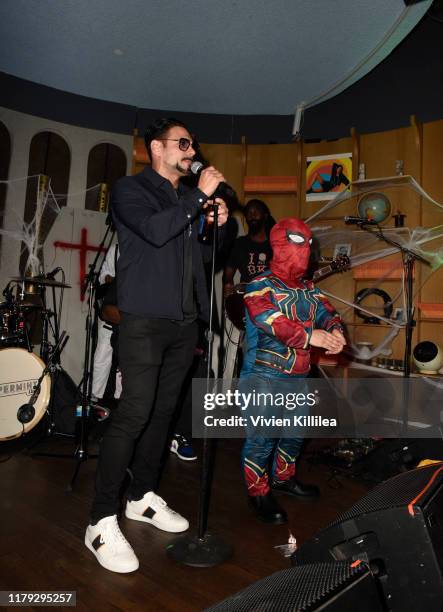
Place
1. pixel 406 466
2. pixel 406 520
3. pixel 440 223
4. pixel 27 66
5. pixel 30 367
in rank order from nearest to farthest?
1. pixel 406 520
2. pixel 406 466
3. pixel 30 367
4. pixel 440 223
5. pixel 27 66

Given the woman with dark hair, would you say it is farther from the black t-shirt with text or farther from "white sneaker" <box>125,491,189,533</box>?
"white sneaker" <box>125,491,189,533</box>

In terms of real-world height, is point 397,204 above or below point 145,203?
above

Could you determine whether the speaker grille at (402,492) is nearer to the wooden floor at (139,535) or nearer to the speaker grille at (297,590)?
the speaker grille at (297,590)

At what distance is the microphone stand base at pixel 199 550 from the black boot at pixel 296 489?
2.30 ft

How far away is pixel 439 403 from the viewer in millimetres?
3787

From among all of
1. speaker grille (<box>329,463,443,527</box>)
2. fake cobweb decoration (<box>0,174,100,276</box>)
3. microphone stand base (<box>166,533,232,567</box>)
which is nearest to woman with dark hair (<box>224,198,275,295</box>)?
fake cobweb decoration (<box>0,174,100,276</box>)

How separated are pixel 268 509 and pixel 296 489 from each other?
38 centimetres

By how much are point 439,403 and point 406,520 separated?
127 inches

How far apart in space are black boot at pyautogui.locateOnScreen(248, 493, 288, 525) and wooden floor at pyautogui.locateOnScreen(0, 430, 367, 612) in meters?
0.04

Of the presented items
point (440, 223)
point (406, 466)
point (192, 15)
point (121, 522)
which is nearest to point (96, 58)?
point (192, 15)

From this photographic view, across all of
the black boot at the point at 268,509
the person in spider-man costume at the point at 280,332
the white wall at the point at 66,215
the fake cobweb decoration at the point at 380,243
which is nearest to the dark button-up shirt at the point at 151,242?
the person in spider-man costume at the point at 280,332

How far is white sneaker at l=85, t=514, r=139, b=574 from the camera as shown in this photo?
63.8 inches

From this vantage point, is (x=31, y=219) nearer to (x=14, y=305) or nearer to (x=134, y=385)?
(x=14, y=305)

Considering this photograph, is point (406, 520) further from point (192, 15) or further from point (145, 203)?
point (192, 15)
